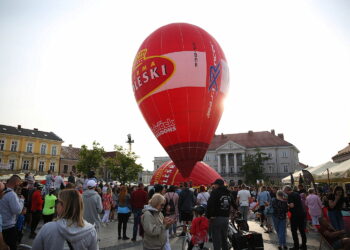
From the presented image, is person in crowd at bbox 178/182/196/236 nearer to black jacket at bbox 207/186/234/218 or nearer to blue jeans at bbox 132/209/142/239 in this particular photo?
blue jeans at bbox 132/209/142/239

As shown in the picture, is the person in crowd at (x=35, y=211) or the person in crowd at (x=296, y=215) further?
the person in crowd at (x=35, y=211)

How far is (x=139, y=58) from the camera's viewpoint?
1407 cm

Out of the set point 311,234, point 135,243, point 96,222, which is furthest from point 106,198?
point 311,234

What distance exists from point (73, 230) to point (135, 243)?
6.21 meters

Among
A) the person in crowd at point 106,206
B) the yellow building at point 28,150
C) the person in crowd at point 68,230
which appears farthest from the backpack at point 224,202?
the yellow building at point 28,150

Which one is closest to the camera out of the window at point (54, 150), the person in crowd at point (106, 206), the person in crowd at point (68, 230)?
the person in crowd at point (68, 230)

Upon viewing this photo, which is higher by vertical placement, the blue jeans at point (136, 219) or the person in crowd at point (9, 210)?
the person in crowd at point (9, 210)

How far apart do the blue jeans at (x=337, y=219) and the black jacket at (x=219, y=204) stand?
390 centimetres

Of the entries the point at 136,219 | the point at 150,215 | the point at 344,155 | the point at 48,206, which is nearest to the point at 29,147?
the point at 48,206

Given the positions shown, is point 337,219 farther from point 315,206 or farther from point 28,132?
point 28,132

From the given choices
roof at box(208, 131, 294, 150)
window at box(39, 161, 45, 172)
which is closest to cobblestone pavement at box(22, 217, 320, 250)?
window at box(39, 161, 45, 172)

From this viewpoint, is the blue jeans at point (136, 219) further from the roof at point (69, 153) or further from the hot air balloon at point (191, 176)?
the roof at point (69, 153)

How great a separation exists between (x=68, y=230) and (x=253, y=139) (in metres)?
73.3

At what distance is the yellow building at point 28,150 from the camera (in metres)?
48.6
